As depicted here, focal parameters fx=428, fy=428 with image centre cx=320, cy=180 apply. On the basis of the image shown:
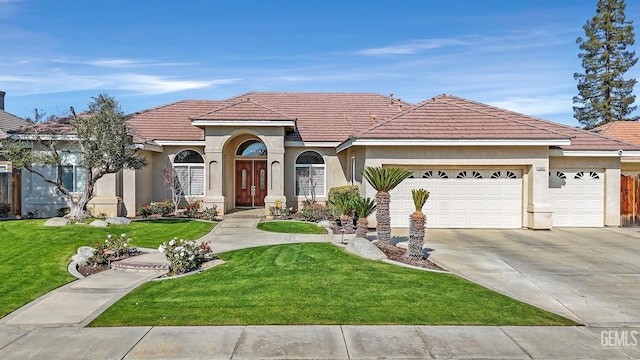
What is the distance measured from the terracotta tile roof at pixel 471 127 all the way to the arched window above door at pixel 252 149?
7.93 metres

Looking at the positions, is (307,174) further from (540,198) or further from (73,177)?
(73,177)

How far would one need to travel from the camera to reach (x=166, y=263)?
35.6 ft

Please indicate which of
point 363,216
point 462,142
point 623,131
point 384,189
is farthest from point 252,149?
point 623,131

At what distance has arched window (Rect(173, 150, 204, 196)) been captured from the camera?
21.6m

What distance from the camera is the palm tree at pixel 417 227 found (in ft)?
35.0

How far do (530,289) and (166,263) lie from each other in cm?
850

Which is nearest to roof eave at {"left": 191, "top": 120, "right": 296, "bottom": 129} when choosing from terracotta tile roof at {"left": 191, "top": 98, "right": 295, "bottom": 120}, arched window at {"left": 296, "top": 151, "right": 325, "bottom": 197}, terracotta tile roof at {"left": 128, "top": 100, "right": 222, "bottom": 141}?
terracotta tile roof at {"left": 191, "top": 98, "right": 295, "bottom": 120}

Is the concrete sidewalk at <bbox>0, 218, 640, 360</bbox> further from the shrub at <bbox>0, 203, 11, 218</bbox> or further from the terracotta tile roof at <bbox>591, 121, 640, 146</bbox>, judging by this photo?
the terracotta tile roof at <bbox>591, 121, 640, 146</bbox>

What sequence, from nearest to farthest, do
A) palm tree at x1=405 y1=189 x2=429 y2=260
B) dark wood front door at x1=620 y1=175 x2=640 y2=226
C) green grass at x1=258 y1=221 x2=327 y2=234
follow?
palm tree at x1=405 y1=189 x2=429 y2=260, green grass at x1=258 y1=221 x2=327 y2=234, dark wood front door at x1=620 y1=175 x2=640 y2=226

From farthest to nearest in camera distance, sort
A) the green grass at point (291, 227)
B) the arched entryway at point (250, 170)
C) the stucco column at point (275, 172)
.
Result: the arched entryway at point (250, 170) → the stucco column at point (275, 172) → the green grass at point (291, 227)

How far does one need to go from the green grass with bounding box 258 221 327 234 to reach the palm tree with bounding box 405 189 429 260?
18.0ft

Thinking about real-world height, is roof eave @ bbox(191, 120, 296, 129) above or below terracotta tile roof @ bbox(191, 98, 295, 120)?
below

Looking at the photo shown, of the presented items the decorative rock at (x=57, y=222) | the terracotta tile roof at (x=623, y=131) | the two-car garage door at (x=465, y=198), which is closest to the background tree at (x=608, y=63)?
the terracotta tile roof at (x=623, y=131)

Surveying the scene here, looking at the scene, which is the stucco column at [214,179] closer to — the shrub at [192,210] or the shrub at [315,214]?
the shrub at [192,210]
